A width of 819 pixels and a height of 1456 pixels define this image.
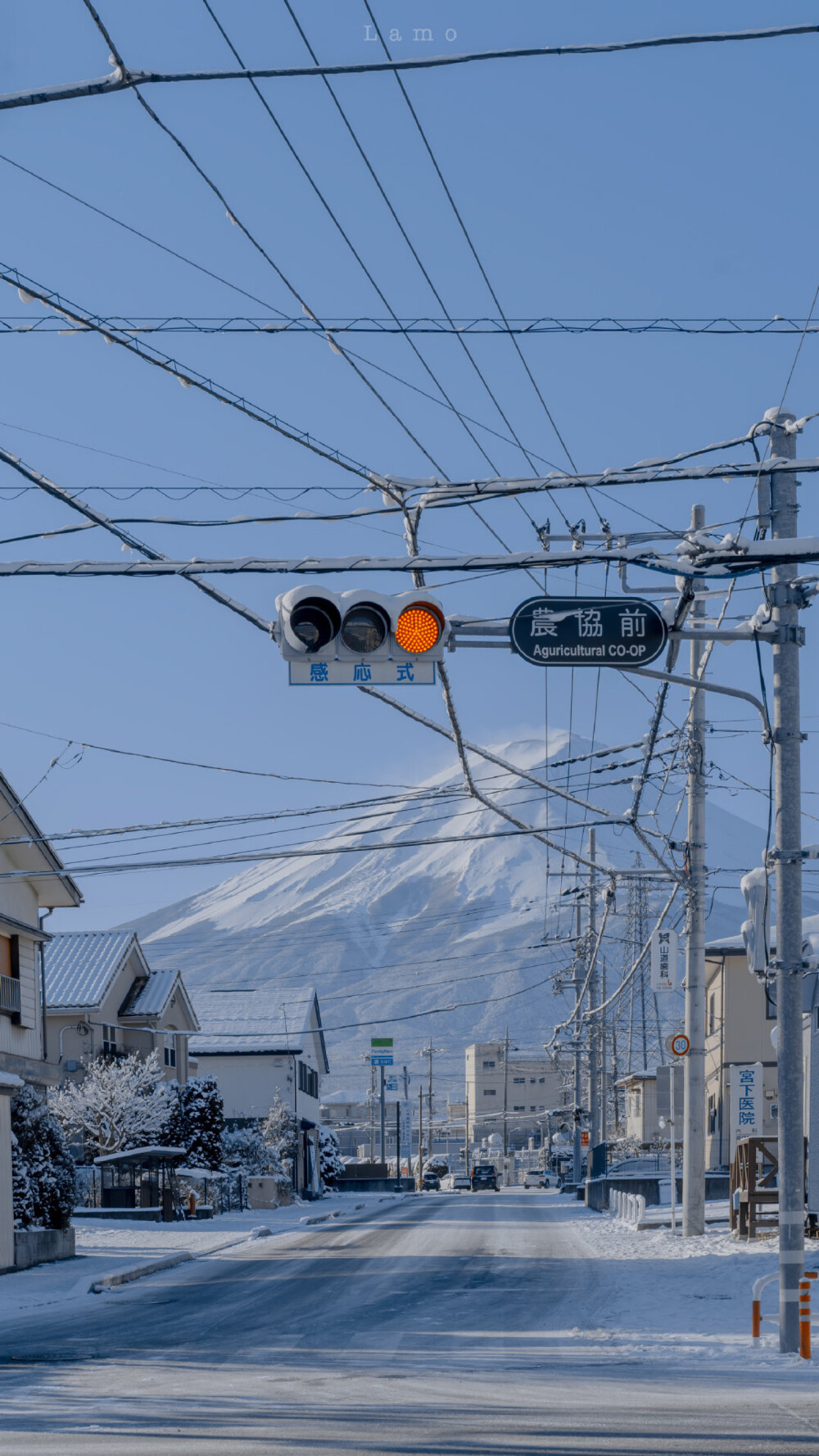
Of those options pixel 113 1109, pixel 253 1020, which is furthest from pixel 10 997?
pixel 253 1020

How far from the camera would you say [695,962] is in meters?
28.9

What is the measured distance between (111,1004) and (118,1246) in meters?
24.8

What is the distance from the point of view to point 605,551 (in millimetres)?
13422

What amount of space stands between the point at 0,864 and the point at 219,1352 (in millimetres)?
18332

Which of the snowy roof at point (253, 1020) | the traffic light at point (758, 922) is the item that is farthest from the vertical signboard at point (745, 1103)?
the snowy roof at point (253, 1020)

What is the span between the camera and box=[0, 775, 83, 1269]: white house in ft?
105

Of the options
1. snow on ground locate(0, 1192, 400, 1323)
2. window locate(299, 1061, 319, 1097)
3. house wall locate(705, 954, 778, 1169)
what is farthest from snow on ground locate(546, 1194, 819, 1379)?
window locate(299, 1061, 319, 1097)

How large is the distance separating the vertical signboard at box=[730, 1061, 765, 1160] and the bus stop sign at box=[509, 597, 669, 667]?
65.5ft

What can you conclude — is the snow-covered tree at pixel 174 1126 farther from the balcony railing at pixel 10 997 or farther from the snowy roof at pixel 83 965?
the balcony railing at pixel 10 997

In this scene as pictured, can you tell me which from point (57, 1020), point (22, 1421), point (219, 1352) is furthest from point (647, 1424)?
point (57, 1020)

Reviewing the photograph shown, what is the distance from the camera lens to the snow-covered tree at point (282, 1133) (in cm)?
6725

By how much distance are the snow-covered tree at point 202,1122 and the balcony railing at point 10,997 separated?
81.6ft

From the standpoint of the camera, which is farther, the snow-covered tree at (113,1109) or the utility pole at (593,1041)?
the utility pole at (593,1041)

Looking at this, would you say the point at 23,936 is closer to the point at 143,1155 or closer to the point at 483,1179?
the point at 143,1155
